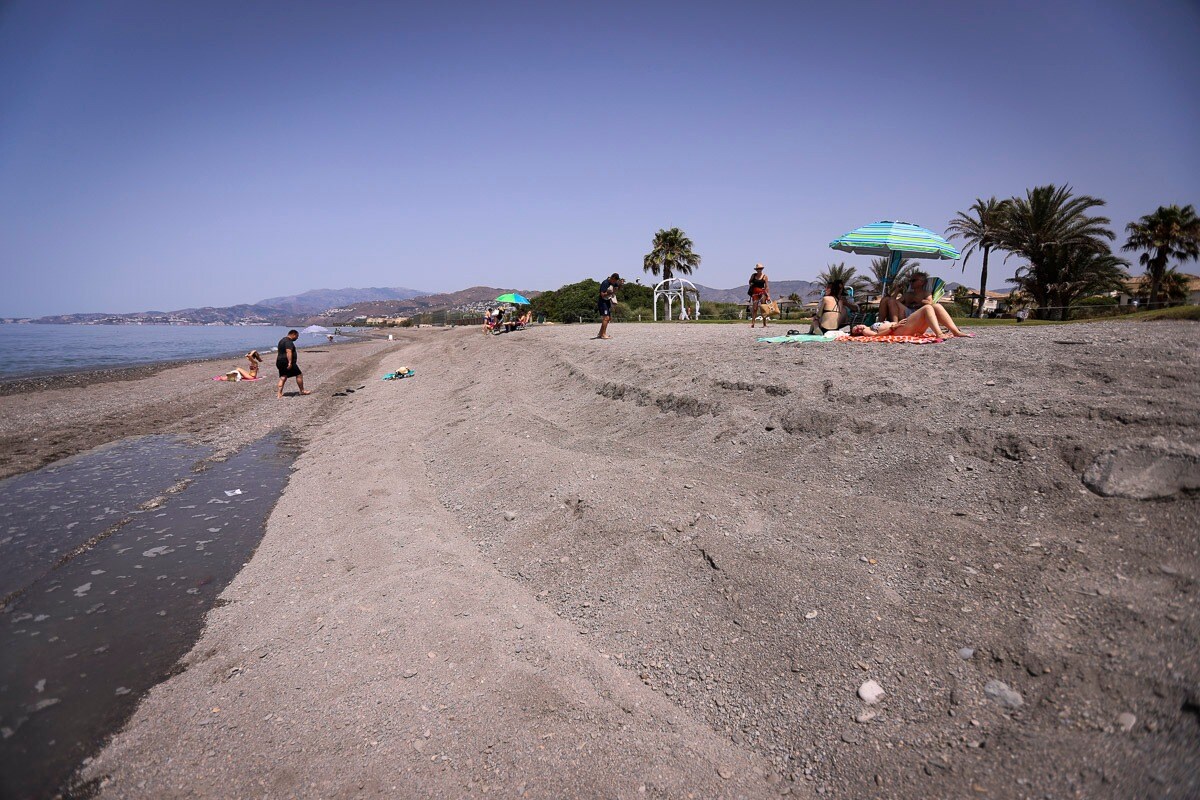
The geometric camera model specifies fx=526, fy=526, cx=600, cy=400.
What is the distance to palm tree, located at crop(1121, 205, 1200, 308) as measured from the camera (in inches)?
1249

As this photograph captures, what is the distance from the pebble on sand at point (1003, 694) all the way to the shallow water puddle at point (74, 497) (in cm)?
721

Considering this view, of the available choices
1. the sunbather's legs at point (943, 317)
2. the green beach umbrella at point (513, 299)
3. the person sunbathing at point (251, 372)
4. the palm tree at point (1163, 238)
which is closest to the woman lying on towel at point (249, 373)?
the person sunbathing at point (251, 372)

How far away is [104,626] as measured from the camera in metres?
4.07

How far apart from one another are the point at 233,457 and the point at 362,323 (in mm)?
108773

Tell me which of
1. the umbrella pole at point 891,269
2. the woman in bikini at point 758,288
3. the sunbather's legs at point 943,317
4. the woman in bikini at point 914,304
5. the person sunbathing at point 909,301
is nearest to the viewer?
the sunbather's legs at point 943,317

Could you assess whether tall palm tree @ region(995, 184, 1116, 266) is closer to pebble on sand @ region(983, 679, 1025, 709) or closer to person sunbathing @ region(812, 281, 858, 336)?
person sunbathing @ region(812, 281, 858, 336)

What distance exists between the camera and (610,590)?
3.82m

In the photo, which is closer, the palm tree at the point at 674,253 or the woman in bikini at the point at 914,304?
the woman in bikini at the point at 914,304

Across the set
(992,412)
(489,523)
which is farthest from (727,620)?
(992,412)

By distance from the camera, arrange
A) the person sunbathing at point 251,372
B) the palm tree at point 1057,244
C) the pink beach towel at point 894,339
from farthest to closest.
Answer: the palm tree at point 1057,244 < the person sunbathing at point 251,372 < the pink beach towel at point 894,339

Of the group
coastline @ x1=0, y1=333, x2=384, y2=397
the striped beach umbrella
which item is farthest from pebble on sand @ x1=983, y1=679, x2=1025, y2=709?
coastline @ x1=0, y1=333, x2=384, y2=397

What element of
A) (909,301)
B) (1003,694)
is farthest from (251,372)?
(1003,694)

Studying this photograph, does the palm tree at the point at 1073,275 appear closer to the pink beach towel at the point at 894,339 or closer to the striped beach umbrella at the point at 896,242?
the striped beach umbrella at the point at 896,242

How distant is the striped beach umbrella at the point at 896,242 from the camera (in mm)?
10938
